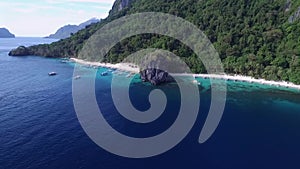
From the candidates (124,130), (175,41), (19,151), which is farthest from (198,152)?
(175,41)

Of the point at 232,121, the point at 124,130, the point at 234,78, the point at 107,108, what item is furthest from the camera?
the point at 234,78

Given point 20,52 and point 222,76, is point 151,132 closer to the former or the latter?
point 222,76

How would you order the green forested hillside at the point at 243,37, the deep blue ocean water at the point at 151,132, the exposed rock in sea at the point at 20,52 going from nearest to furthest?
the deep blue ocean water at the point at 151,132 → the green forested hillside at the point at 243,37 → the exposed rock in sea at the point at 20,52

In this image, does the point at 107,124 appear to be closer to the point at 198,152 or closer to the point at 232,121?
the point at 198,152

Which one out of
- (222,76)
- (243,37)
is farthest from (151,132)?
(243,37)

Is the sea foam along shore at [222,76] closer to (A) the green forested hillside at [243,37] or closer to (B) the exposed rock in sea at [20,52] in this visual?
(A) the green forested hillside at [243,37]

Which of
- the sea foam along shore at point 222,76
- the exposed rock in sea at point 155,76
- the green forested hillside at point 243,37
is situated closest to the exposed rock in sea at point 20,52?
the green forested hillside at point 243,37
